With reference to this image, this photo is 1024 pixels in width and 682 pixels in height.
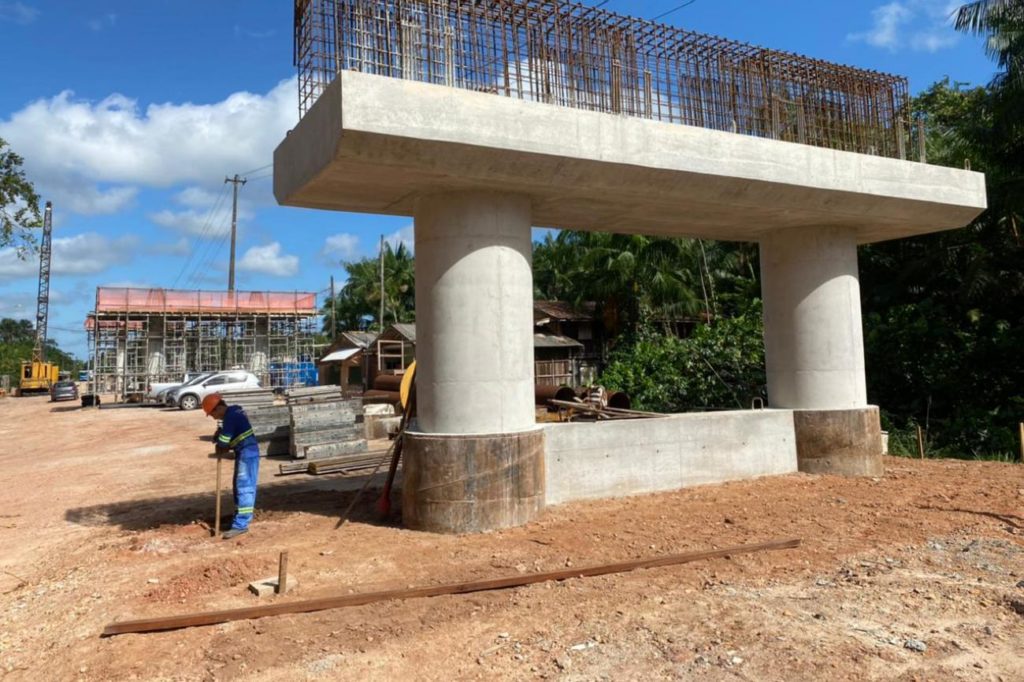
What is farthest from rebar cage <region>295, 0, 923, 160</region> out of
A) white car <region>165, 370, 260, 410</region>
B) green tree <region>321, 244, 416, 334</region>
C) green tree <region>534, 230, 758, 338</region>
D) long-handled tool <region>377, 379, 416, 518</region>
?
green tree <region>321, 244, 416, 334</region>

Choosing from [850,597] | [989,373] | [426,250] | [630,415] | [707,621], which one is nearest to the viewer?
[707,621]

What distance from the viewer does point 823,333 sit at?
9.84 meters

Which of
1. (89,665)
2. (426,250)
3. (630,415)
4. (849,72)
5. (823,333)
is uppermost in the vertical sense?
(849,72)

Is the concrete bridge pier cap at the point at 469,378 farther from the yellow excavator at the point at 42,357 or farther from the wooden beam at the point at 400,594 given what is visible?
the yellow excavator at the point at 42,357

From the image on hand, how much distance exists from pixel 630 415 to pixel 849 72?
241 inches

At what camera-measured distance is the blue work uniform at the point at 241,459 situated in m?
7.63

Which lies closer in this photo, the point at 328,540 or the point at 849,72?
the point at 328,540

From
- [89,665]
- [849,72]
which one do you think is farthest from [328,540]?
[849,72]

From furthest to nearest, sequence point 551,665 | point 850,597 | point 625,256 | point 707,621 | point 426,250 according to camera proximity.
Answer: point 625,256
point 426,250
point 850,597
point 707,621
point 551,665

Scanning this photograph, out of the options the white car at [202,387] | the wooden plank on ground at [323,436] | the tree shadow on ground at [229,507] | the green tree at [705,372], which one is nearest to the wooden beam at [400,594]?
the tree shadow on ground at [229,507]

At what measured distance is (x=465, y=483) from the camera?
7.21m

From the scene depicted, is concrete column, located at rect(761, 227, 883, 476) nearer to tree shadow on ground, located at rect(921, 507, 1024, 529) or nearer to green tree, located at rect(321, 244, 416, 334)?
tree shadow on ground, located at rect(921, 507, 1024, 529)

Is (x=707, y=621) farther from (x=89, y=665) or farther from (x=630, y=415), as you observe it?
(x=630, y=415)

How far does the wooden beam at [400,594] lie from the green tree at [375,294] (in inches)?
1325
